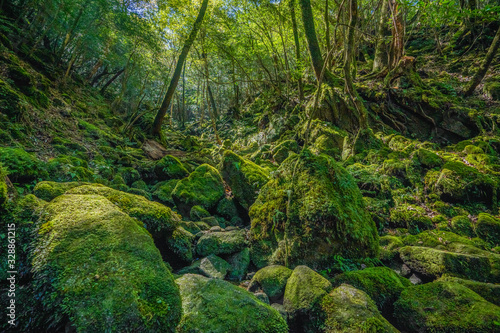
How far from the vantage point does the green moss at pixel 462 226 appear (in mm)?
5129

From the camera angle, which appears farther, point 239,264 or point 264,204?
point 264,204

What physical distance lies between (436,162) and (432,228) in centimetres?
255

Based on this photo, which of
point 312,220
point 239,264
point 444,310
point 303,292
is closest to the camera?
point 444,310

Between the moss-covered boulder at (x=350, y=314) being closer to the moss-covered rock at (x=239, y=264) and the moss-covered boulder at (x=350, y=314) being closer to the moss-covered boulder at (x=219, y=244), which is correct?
the moss-covered rock at (x=239, y=264)

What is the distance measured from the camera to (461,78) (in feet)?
39.9

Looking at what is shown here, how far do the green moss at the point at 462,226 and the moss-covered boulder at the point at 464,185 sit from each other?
767 millimetres

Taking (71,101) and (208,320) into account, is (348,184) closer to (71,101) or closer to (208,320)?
(208,320)

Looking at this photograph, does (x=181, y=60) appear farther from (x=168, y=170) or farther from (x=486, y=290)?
(x=486, y=290)

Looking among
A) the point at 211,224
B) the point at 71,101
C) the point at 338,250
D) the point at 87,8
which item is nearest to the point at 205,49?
the point at 87,8

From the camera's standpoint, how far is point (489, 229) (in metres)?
4.89

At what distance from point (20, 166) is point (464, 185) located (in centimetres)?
1029

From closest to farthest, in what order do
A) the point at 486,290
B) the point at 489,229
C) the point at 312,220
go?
the point at 486,290, the point at 312,220, the point at 489,229

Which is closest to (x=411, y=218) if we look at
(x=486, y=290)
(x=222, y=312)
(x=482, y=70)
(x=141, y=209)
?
(x=486, y=290)

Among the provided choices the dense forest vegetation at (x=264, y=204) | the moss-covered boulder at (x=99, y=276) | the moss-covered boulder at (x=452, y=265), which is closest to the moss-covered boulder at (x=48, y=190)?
the dense forest vegetation at (x=264, y=204)
